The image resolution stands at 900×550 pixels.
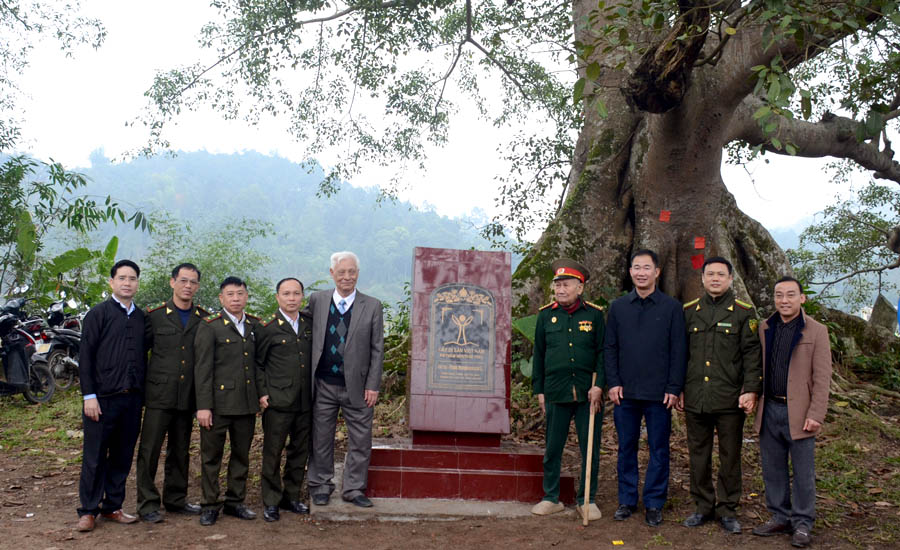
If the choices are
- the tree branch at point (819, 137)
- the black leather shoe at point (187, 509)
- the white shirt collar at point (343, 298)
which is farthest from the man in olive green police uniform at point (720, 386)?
the tree branch at point (819, 137)

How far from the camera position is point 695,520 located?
15.3ft

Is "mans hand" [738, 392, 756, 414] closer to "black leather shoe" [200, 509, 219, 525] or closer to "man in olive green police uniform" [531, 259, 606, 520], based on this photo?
"man in olive green police uniform" [531, 259, 606, 520]

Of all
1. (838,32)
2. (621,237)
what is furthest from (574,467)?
(838,32)

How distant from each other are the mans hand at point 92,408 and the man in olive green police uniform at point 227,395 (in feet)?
1.82

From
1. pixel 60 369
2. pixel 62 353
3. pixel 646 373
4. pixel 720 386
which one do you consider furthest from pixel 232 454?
pixel 60 369

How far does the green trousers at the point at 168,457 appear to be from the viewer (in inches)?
181

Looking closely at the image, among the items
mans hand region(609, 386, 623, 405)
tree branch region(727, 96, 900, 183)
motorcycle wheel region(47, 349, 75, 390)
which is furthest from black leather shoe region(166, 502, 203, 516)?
tree branch region(727, 96, 900, 183)

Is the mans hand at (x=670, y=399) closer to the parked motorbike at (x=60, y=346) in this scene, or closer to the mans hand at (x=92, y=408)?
the mans hand at (x=92, y=408)

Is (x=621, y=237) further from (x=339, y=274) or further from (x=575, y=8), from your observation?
(x=339, y=274)

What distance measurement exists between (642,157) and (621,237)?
0.89 meters

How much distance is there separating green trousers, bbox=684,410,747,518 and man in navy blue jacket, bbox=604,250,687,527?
6.7 inches

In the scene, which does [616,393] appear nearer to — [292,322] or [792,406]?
[792,406]

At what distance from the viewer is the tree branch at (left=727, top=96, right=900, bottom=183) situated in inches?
332

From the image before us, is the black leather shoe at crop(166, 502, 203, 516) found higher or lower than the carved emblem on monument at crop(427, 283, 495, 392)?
lower
